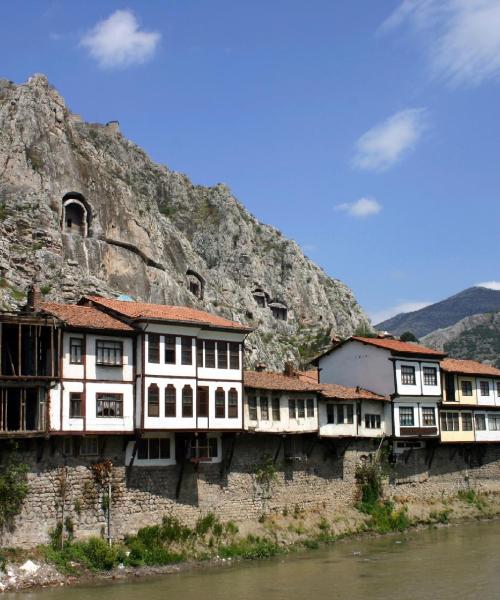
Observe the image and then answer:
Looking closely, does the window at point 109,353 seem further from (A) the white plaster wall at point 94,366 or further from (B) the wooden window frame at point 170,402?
(B) the wooden window frame at point 170,402

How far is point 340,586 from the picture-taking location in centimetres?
4094

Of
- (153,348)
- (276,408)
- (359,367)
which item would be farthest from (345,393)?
(153,348)

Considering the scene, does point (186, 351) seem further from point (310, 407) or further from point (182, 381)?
point (310, 407)

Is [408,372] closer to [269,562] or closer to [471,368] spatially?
[471,368]

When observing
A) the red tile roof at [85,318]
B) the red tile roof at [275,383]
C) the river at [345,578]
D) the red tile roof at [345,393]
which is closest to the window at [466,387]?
the red tile roof at [345,393]

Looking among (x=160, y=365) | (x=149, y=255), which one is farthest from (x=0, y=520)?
(x=149, y=255)

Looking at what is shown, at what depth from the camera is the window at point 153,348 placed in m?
46.7

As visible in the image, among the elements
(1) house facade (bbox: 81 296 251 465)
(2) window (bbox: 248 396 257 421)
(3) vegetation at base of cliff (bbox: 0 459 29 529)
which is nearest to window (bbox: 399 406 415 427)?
(2) window (bbox: 248 396 257 421)

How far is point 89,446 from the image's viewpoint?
44.8 metres

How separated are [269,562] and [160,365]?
42.8 feet

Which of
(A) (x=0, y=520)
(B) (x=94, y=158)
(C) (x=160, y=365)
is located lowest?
(A) (x=0, y=520)

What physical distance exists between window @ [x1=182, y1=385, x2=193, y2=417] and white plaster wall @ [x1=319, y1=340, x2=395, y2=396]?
21.7 metres

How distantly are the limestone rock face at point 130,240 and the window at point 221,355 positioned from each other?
24.6 m

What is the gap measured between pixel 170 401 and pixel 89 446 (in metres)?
5.32
